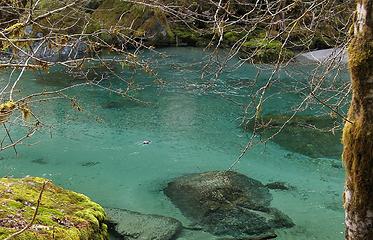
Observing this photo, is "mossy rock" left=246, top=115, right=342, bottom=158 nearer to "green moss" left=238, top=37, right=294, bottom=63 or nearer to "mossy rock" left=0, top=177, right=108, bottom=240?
"green moss" left=238, top=37, right=294, bottom=63

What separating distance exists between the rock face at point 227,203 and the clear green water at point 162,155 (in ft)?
0.67

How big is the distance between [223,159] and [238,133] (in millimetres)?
1628

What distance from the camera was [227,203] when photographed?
713 centimetres

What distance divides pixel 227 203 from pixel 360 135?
482 cm

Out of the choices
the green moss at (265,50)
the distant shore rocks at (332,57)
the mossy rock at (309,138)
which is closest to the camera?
the green moss at (265,50)

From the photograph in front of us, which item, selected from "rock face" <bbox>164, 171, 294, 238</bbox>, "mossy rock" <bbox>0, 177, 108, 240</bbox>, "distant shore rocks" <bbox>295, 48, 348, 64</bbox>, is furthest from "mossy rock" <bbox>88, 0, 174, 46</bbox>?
"mossy rock" <bbox>0, 177, 108, 240</bbox>

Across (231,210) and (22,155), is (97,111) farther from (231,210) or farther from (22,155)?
Result: (231,210)

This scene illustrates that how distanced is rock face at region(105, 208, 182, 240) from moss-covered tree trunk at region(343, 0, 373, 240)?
151 inches

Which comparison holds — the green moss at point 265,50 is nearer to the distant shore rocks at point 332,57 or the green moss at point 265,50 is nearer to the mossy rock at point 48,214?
the distant shore rocks at point 332,57

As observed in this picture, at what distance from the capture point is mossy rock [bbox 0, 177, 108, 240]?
152 inches

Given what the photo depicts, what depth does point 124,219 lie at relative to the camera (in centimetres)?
645

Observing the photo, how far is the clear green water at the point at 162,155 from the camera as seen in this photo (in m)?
7.36

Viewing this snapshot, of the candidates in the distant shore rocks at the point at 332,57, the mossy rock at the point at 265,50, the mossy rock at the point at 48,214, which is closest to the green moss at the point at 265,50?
the mossy rock at the point at 265,50

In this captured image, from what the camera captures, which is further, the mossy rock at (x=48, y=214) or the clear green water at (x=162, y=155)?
the clear green water at (x=162, y=155)
